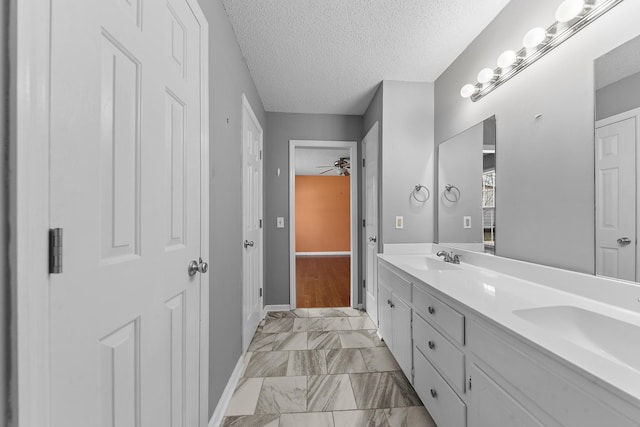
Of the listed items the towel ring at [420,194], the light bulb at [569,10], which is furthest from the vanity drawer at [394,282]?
the light bulb at [569,10]

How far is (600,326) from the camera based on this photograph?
942 millimetres

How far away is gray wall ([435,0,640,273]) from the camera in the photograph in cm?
116

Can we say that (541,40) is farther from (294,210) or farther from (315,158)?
(315,158)

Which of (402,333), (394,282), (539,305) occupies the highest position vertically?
(539,305)

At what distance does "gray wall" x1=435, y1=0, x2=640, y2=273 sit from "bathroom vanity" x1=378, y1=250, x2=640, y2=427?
0.50 ft

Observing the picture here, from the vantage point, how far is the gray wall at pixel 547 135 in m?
1.16

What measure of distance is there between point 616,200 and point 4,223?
1.78 metres

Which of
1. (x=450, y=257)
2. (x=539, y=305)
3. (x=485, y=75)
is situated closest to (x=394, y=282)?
(x=450, y=257)

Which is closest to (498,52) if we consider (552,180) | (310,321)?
(552,180)

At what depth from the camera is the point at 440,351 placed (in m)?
1.29

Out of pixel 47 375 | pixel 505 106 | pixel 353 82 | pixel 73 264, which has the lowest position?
pixel 47 375

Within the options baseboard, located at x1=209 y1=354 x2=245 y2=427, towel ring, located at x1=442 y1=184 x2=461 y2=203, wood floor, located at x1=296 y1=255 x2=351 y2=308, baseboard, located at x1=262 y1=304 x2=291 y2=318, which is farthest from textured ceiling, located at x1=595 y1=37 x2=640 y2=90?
baseboard, located at x1=262 y1=304 x2=291 y2=318

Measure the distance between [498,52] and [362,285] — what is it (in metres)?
2.47

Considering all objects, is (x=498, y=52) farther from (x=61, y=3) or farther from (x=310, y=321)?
(x=310, y=321)
